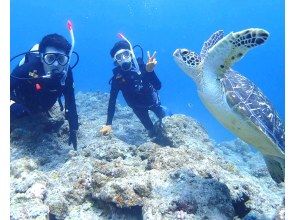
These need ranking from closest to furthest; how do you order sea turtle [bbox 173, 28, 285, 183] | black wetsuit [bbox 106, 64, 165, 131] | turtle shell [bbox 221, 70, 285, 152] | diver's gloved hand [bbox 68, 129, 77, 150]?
sea turtle [bbox 173, 28, 285, 183]
turtle shell [bbox 221, 70, 285, 152]
diver's gloved hand [bbox 68, 129, 77, 150]
black wetsuit [bbox 106, 64, 165, 131]

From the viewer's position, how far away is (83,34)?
116625 mm

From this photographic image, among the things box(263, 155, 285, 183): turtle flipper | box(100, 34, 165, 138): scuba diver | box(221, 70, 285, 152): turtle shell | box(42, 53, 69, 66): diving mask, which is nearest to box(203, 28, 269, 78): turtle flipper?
box(221, 70, 285, 152): turtle shell

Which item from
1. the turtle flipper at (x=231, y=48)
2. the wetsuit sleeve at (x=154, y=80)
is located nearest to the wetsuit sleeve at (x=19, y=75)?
the wetsuit sleeve at (x=154, y=80)

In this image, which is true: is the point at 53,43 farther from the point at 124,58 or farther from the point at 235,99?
the point at 235,99

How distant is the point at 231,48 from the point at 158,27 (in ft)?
399

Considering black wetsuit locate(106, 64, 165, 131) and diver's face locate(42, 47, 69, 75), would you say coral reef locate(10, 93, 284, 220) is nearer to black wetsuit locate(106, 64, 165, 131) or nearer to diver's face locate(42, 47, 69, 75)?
diver's face locate(42, 47, 69, 75)

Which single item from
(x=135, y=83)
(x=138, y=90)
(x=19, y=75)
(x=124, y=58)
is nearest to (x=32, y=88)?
(x=19, y=75)

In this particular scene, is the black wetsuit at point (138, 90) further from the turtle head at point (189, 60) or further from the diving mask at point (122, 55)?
the turtle head at point (189, 60)

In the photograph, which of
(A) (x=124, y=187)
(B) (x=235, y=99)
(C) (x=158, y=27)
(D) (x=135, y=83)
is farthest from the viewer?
(C) (x=158, y=27)

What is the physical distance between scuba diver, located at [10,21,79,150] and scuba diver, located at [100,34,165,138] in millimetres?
1534

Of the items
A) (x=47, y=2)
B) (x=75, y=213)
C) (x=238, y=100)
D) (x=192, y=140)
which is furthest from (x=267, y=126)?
(x=47, y=2)

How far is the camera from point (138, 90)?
705cm

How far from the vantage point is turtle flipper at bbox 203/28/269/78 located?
121 inches

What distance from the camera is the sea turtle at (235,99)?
11.4 ft
